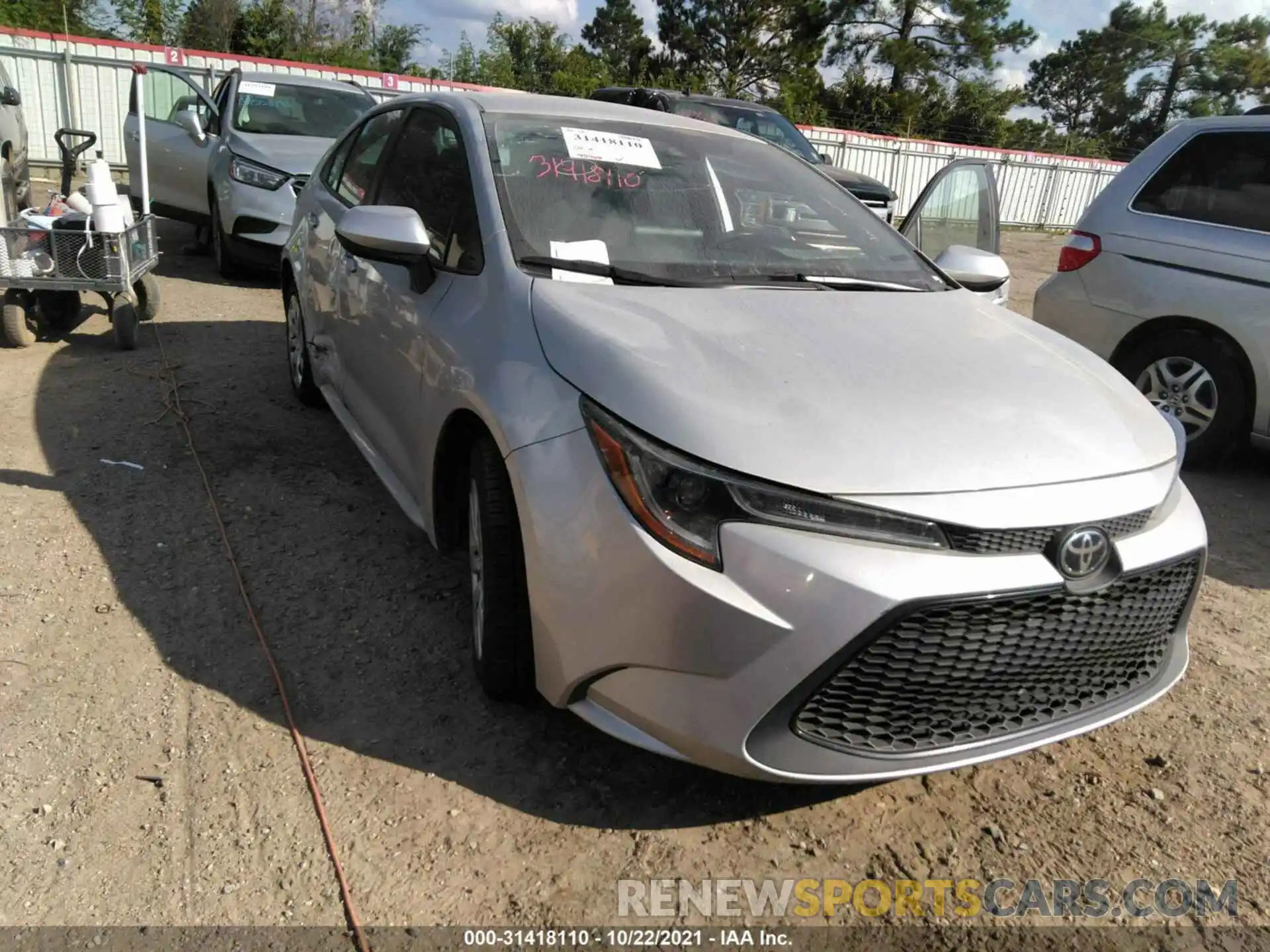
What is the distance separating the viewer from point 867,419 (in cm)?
206

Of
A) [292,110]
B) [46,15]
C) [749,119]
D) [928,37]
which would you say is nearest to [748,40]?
[928,37]

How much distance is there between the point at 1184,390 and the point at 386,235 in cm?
407

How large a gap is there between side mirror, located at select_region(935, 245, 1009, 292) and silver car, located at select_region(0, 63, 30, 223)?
551 cm

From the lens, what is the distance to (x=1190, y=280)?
478 centimetres

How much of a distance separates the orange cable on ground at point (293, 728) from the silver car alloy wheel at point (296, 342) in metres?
0.59

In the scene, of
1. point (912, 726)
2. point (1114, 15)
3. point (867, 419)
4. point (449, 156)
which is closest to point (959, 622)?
point (912, 726)

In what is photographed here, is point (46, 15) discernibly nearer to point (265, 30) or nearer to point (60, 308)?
point (265, 30)

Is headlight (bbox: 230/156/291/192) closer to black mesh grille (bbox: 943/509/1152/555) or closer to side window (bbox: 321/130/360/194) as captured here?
side window (bbox: 321/130/360/194)

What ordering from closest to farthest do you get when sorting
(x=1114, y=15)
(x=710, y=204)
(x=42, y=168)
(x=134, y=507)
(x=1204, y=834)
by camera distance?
(x=1204, y=834), (x=710, y=204), (x=134, y=507), (x=42, y=168), (x=1114, y=15)

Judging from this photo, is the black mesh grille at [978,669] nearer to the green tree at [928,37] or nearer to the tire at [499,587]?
the tire at [499,587]

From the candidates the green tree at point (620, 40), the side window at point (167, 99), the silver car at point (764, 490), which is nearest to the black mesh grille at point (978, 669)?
the silver car at point (764, 490)

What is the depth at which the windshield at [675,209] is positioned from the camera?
111 inches

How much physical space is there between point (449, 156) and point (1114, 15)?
60.6 meters

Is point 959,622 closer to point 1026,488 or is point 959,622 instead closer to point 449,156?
point 1026,488
